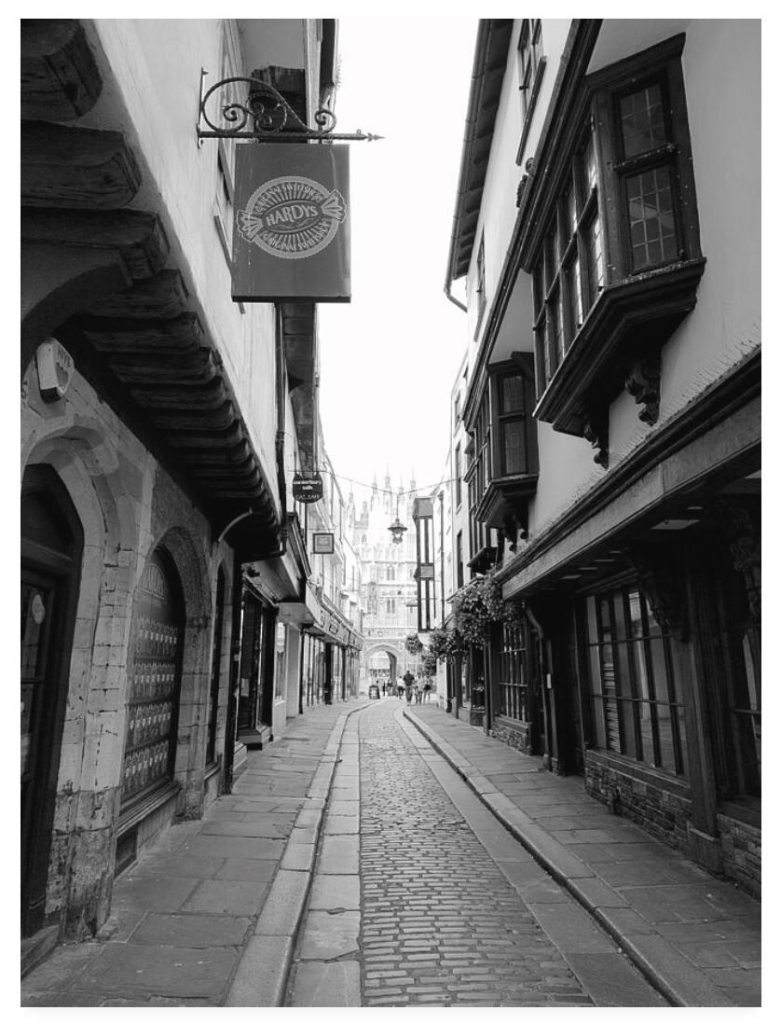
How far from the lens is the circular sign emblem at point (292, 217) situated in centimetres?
472

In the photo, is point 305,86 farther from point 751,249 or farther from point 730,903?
point 730,903

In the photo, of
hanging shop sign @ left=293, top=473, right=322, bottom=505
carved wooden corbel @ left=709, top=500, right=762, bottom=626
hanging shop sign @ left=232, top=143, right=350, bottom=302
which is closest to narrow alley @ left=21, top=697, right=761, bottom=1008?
carved wooden corbel @ left=709, top=500, right=762, bottom=626

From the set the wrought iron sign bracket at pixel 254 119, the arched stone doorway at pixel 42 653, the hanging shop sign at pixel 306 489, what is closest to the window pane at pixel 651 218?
the wrought iron sign bracket at pixel 254 119

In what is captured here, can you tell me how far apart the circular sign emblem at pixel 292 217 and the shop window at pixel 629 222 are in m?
2.27

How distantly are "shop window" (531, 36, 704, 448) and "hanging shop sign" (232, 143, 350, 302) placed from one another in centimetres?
222

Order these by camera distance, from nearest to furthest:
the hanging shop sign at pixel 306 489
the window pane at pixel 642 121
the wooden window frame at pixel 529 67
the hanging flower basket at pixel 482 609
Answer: the window pane at pixel 642 121, the wooden window frame at pixel 529 67, the hanging flower basket at pixel 482 609, the hanging shop sign at pixel 306 489

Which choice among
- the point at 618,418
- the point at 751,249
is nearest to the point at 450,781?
the point at 618,418

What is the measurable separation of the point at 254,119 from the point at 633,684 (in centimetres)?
731

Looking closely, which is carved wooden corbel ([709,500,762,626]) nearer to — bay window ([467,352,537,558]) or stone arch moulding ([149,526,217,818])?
stone arch moulding ([149,526,217,818])

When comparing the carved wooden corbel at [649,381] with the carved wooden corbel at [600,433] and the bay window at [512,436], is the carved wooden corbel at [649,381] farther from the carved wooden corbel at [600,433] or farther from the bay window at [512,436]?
the bay window at [512,436]

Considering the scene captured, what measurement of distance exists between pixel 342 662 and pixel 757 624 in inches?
1510

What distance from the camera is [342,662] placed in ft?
138

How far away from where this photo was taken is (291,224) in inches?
188

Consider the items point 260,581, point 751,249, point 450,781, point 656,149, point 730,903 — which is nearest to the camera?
point 751,249
